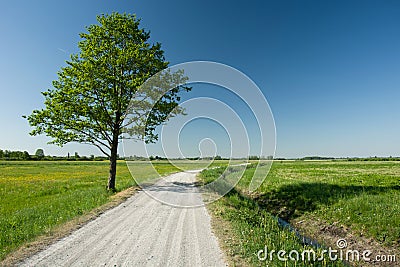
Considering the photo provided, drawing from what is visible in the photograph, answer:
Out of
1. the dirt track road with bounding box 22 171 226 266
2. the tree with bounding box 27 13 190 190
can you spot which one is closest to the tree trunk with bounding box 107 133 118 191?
the tree with bounding box 27 13 190 190

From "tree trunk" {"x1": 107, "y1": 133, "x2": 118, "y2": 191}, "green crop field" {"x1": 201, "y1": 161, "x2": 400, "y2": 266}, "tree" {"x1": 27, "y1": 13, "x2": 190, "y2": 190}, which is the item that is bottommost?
"green crop field" {"x1": 201, "y1": 161, "x2": 400, "y2": 266}

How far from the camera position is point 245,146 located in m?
16.9

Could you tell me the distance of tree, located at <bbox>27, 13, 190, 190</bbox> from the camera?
17344 mm

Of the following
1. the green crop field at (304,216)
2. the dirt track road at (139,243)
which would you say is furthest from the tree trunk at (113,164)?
the green crop field at (304,216)

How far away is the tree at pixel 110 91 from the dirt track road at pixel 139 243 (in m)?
9.42

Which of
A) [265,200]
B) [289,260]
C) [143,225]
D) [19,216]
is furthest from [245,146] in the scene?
[19,216]

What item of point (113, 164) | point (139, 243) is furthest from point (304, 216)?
point (113, 164)

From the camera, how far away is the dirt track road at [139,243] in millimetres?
5953

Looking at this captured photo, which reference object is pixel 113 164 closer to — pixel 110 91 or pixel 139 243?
pixel 110 91

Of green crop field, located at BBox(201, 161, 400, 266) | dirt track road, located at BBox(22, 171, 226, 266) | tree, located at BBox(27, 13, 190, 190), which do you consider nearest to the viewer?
dirt track road, located at BBox(22, 171, 226, 266)

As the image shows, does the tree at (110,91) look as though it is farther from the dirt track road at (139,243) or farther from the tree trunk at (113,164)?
the dirt track road at (139,243)

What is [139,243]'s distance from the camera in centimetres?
715

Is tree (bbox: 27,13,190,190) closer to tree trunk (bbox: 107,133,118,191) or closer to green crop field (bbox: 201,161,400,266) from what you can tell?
tree trunk (bbox: 107,133,118,191)

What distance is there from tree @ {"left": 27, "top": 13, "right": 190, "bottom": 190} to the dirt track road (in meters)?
9.42
